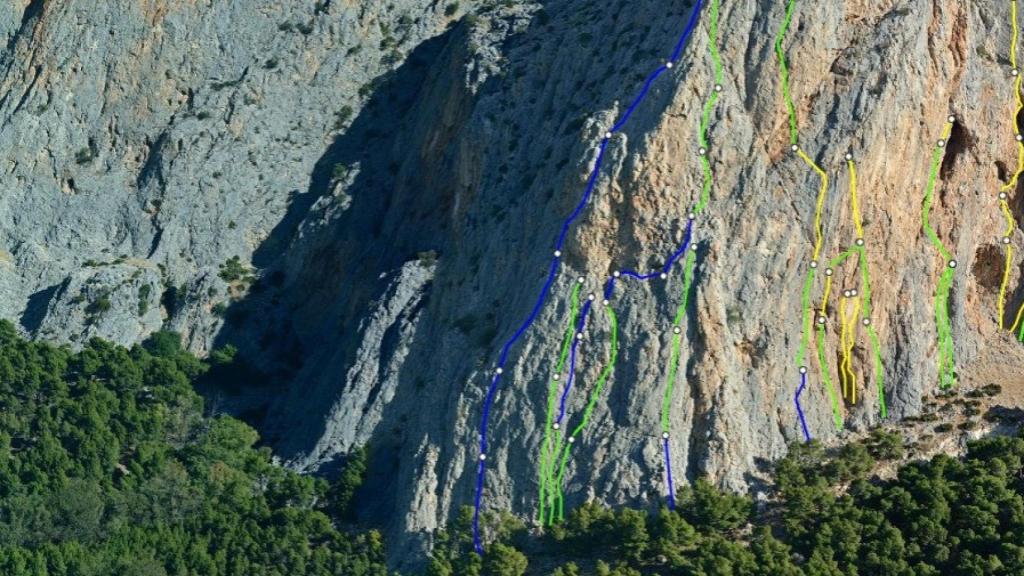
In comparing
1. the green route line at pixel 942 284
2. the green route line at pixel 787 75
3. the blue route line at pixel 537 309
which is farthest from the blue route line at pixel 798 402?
the blue route line at pixel 537 309

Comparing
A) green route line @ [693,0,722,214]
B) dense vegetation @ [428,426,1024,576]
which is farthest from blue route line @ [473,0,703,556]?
dense vegetation @ [428,426,1024,576]

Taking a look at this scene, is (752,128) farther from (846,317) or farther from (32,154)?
(32,154)

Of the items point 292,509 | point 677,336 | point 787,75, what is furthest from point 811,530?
point 292,509

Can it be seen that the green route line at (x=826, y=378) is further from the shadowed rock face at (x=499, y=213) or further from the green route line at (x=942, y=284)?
the green route line at (x=942, y=284)

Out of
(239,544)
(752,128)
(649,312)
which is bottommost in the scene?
(239,544)

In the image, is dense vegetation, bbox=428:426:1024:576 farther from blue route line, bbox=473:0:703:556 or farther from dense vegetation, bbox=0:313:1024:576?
blue route line, bbox=473:0:703:556

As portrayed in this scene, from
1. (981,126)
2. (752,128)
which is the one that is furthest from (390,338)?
(981,126)

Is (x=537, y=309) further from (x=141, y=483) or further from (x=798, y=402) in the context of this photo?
(x=141, y=483)
